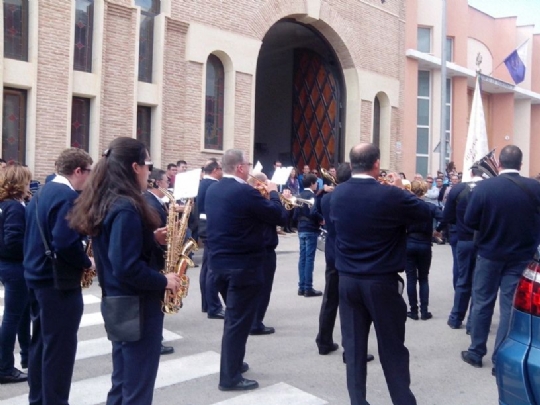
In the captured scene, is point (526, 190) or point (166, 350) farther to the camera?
point (166, 350)

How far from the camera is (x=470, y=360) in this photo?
6.18 meters

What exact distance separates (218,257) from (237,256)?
0.61 ft

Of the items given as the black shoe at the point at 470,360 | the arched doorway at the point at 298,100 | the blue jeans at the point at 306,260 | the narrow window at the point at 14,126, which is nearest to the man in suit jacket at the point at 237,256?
the black shoe at the point at 470,360

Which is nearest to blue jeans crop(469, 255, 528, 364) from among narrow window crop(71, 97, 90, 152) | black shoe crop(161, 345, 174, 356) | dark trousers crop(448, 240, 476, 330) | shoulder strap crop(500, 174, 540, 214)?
shoulder strap crop(500, 174, 540, 214)

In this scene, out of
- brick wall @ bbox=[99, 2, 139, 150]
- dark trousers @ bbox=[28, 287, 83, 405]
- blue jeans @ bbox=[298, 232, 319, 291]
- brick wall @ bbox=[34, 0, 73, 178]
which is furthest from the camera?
brick wall @ bbox=[99, 2, 139, 150]

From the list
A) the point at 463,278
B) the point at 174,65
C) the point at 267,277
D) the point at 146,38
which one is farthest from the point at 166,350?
the point at 146,38

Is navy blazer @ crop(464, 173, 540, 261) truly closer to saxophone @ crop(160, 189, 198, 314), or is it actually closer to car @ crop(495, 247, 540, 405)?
car @ crop(495, 247, 540, 405)

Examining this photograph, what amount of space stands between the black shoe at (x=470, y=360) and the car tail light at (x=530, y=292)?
9.37ft

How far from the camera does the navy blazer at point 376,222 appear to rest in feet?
14.2

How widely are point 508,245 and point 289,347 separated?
98.7 inches

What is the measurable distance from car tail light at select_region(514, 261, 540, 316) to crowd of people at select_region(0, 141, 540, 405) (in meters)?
1.02

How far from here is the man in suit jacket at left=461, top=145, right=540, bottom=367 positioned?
5.64 m

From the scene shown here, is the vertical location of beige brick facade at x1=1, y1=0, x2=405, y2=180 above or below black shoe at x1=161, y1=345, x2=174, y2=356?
above

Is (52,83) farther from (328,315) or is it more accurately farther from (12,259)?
(328,315)
